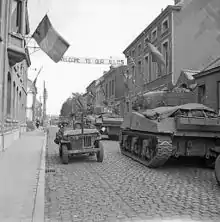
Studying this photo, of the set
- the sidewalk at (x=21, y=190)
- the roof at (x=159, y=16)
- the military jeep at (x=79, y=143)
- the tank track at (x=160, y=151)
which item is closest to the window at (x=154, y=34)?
the roof at (x=159, y=16)

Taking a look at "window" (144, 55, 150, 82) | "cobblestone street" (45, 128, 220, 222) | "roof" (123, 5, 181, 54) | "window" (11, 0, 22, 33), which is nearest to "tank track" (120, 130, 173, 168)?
"cobblestone street" (45, 128, 220, 222)

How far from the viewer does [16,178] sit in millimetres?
7902

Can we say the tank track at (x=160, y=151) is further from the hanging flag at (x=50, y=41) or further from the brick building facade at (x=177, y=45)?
the brick building facade at (x=177, y=45)

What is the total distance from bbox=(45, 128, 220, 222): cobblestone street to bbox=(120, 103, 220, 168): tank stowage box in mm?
509

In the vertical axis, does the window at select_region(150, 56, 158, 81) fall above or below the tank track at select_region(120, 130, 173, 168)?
above

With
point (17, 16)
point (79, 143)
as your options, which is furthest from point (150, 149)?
point (17, 16)

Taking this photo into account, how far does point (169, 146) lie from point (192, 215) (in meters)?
4.04

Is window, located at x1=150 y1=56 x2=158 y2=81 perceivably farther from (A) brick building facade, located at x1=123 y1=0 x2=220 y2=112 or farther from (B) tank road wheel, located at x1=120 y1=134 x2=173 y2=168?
(B) tank road wheel, located at x1=120 y1=134 x2=173 y2=168

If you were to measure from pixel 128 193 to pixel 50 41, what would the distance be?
11124 mm

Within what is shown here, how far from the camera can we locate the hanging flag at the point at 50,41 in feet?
52.5

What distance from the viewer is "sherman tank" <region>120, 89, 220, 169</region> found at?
9.16 metres

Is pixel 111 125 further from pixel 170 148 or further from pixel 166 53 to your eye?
pixel 170 148

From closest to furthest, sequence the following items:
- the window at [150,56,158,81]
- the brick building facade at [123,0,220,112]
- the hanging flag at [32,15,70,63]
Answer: the hanging flag at [32,15,70,63]
the brick building facade at [123,0,220,112]
the window at [150,56,158,81]

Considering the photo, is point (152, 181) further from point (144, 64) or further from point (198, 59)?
point (144, 64)
